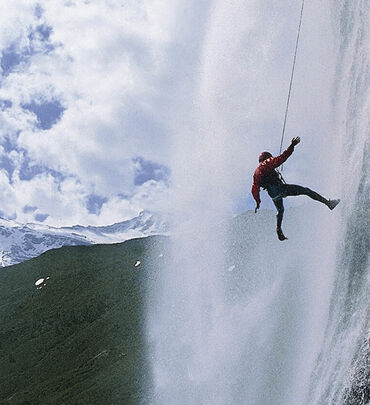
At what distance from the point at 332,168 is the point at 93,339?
5299 inches

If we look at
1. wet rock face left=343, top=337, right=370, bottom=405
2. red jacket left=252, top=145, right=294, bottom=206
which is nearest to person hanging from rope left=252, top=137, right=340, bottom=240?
red jacket left=252, top=145, right=294, bottom=206

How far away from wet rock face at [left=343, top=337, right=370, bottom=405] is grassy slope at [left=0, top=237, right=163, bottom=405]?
2957 inches

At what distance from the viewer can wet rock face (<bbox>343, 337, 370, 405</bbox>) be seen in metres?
15.4

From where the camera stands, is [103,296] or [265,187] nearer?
[265,187]

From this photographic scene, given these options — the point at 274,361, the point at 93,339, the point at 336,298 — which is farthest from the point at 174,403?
the point at 93,339

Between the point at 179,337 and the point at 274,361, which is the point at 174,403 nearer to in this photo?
the point at 274,361

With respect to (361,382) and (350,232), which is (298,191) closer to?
(350,232)

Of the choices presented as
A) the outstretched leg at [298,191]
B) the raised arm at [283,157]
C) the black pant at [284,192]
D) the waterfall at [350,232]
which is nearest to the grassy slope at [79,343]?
the waterfall at [350,232]

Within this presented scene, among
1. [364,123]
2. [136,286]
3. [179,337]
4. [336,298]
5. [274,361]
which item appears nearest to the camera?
[364,123]

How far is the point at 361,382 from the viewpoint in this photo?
1588cm

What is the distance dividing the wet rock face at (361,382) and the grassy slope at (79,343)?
75.1m

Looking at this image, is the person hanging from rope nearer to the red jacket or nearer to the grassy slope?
the red jacket

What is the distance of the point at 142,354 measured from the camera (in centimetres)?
11788

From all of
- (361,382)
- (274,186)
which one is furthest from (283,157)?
(361,382)
